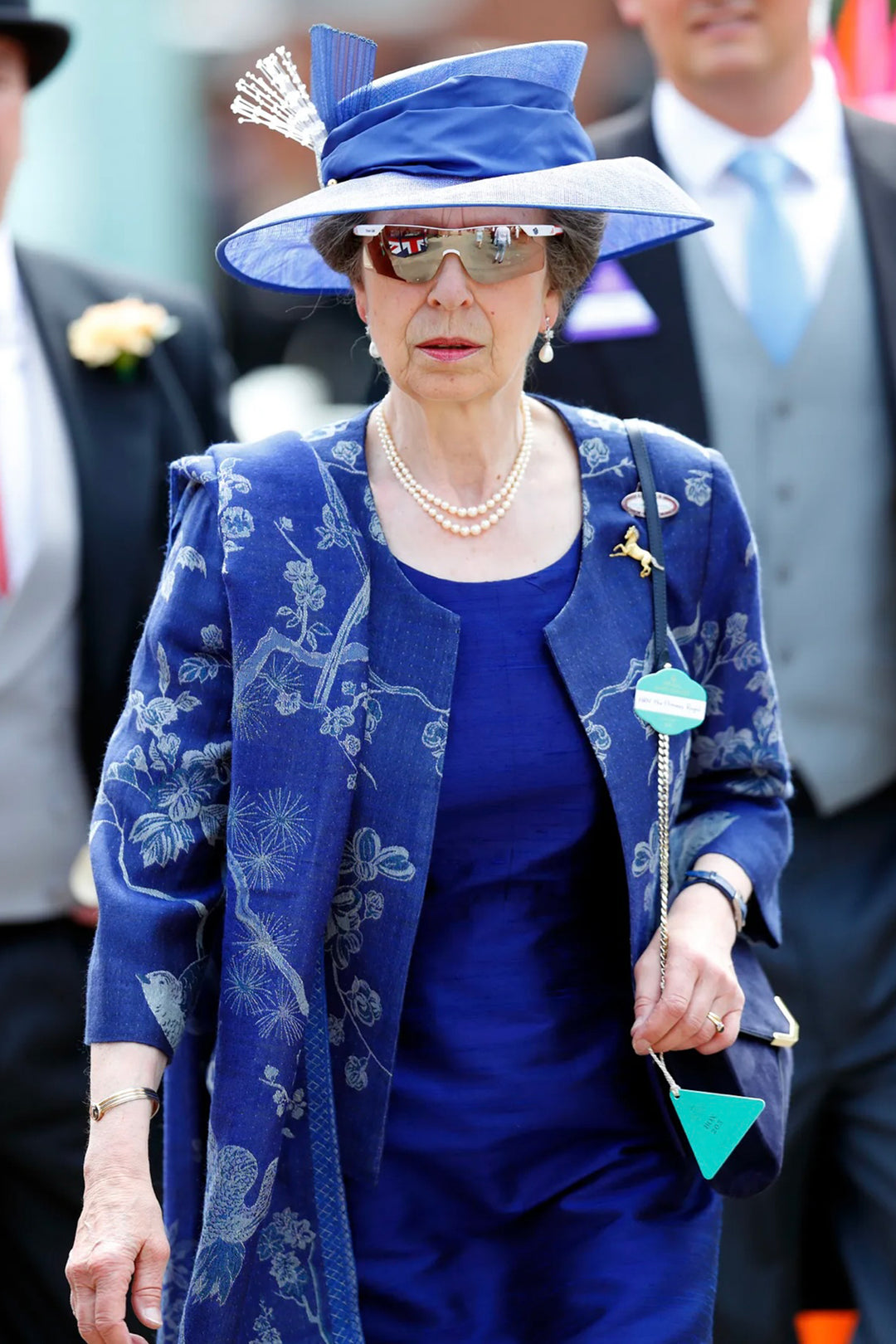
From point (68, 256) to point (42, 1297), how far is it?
2.06 metres

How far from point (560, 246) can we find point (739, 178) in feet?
4.82

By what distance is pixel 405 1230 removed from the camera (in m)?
2.63

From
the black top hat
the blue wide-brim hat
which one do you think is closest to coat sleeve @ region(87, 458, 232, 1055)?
the blue wide-brim hat

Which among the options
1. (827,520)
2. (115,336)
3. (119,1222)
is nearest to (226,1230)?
(119,1222)

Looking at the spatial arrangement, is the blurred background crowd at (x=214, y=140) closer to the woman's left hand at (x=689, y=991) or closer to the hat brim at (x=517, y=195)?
the hat brim at (x=517, y=195)

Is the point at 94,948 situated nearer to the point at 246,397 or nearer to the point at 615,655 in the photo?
the point at 615,655

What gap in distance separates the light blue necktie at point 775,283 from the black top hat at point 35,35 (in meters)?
1.39

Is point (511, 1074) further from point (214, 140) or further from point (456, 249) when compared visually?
point (214, 140)

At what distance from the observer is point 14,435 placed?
399 cm

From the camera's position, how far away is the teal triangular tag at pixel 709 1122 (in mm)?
2615

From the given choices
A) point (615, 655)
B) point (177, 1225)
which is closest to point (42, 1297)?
point (177, 1225)

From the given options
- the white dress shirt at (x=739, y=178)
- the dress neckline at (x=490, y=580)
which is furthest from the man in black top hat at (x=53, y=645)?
the dress neckline at (x=490, y=580)

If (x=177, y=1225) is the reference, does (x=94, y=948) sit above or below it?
above

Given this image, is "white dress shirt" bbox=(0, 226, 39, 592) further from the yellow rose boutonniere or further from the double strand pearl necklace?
the double strand pearl necklace
